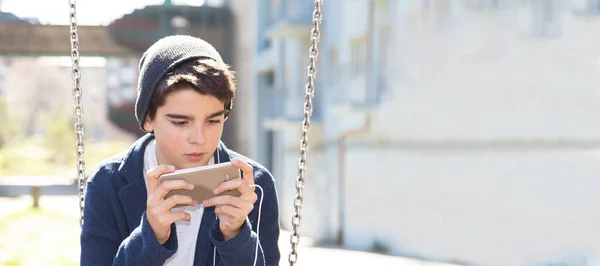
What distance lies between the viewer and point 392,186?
12.3 meters

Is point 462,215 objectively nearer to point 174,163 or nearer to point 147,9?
point 174,163

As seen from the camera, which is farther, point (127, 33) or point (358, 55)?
point (127, 33)

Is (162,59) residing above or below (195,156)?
above

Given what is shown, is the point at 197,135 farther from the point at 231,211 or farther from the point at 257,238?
the point at 257,238

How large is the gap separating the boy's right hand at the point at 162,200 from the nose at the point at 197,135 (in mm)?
129

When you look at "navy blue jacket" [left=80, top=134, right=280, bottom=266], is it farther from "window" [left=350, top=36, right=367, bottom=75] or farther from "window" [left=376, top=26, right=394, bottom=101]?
"window" [left=350, top=36, right=367, bottom=75]

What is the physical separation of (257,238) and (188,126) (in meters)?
0.38

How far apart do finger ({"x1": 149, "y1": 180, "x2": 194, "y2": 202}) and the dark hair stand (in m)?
0.24

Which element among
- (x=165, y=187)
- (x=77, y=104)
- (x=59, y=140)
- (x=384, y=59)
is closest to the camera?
(x=165, y=187)

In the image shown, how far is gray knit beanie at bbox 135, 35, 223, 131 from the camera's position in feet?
6.23

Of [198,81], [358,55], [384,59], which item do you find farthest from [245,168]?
[358,55]

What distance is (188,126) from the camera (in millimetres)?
1928

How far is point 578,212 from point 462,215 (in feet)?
8.25

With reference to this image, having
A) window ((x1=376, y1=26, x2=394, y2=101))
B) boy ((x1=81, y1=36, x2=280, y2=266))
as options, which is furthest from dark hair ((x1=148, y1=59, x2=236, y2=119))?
window ((x1=376, y1=26, x2=394, y2=101))
